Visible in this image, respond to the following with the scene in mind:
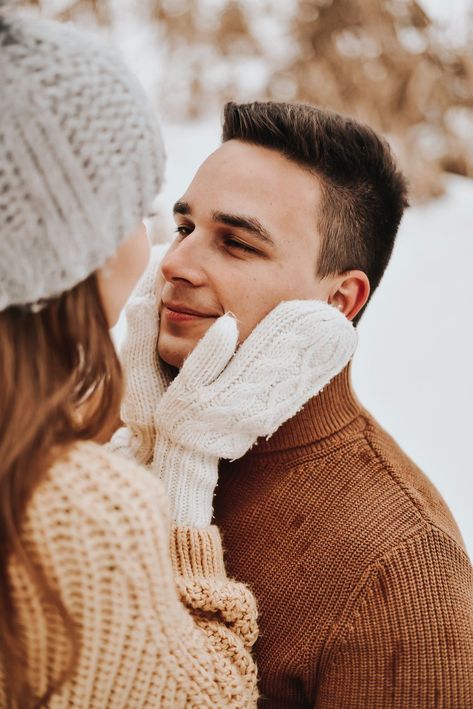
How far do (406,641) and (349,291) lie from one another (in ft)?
2.50

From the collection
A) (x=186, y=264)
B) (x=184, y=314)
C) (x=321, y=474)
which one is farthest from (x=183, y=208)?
(x=321, y=474)

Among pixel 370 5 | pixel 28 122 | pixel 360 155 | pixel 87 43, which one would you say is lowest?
pixel 28 122

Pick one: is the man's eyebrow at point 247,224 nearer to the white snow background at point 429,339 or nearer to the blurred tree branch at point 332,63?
the white snow background at point 429,339

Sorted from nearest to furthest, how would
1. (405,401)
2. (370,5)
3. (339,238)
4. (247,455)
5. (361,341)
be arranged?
1. (247,455)
2. (339,238)
3. (405,401)
4. (361,341)
5. (370,5)

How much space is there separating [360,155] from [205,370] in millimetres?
698

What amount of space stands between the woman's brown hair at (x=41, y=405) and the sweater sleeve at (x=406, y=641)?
543mm

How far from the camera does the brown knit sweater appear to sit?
1.05m

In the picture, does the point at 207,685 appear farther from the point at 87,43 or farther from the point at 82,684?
the point at 87,43

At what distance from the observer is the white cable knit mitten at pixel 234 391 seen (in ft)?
3.71

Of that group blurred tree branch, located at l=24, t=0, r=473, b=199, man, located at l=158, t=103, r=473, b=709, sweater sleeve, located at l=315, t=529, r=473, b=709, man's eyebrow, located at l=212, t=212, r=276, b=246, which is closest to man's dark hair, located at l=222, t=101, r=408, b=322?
man, located at l=158, t=103, r=473, b=709

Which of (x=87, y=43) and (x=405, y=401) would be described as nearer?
(x=87, y=43)

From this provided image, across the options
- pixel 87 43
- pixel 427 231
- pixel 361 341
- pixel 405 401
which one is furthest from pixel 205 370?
pixel 427 231

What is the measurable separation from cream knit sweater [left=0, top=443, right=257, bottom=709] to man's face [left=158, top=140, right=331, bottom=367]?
0.58 meters

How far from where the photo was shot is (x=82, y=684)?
767 mm
